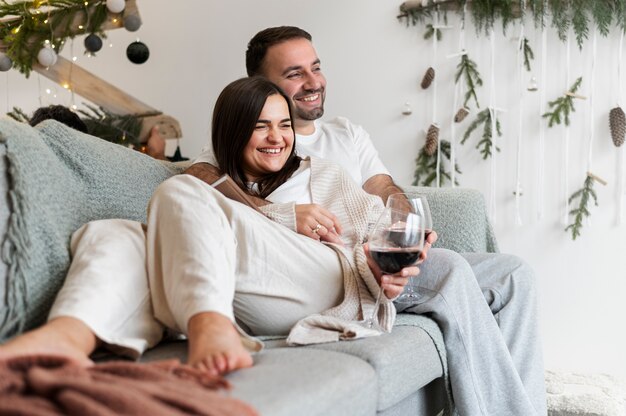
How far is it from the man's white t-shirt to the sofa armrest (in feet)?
0.71

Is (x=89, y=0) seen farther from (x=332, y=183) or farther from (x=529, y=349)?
(x=529, y=349)

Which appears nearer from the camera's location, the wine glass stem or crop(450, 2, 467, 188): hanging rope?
the wine glass stem

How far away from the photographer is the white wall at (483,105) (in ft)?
10.2

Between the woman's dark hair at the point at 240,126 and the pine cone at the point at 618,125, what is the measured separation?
147cm

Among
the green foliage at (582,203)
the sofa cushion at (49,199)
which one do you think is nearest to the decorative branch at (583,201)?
the green foliage at (582,203)

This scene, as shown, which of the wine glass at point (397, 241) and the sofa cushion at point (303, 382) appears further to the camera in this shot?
the wine glass at point (397, 241)

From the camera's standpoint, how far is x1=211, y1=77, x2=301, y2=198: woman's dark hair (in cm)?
211

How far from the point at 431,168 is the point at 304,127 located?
98 centimetres

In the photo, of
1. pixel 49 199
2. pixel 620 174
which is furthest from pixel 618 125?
pixel 49 199

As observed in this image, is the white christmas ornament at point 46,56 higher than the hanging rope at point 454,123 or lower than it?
higher

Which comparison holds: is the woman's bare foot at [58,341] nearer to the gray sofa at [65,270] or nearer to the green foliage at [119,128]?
the gray sofa at [65,270]

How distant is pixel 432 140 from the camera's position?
3.37 meters

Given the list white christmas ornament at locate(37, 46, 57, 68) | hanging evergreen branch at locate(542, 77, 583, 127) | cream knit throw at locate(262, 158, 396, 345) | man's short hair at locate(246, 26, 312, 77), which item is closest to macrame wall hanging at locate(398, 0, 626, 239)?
hanging evergreen branch at locate(542, 77, 583, 127)

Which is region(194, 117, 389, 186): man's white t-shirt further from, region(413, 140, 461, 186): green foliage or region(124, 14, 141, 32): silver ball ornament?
region(124, 14, 141, 32): silver ball ornament
